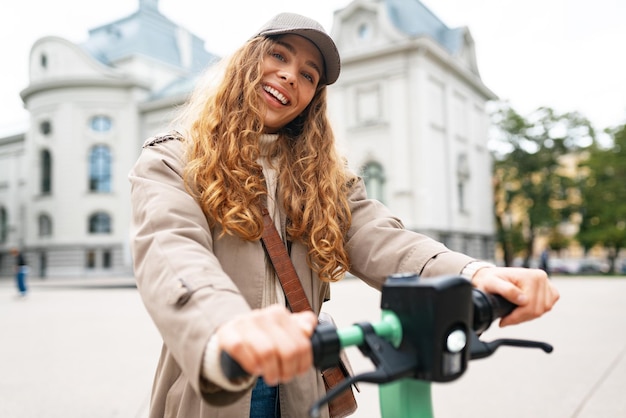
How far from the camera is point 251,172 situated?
1.58 metres

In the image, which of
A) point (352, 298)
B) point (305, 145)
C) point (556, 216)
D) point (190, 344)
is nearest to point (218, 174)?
point (305, 145)

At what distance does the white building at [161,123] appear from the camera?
78.2ft

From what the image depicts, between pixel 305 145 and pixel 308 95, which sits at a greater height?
pixel 308 95

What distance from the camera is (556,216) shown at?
28531 millimetres

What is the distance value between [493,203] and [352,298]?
21399 millimetres

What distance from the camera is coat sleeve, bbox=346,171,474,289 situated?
143 cm

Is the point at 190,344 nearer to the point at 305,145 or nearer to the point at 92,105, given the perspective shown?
the point at 305,145

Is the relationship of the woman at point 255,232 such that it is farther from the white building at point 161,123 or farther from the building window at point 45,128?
the building window at point 45,128

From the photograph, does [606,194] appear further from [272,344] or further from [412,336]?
[272,344]

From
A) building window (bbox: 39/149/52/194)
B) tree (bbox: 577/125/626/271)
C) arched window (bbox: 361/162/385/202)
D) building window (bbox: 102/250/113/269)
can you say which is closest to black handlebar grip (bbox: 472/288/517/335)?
arched window (bbox: 361/162/385/202)

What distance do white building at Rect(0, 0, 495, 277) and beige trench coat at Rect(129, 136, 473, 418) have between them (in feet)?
70.8

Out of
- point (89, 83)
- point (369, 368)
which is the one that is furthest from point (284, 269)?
point (89, 83)

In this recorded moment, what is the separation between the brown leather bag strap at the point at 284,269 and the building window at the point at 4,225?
40030 millimetres

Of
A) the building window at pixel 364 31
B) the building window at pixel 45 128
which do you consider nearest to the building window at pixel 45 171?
the building window at pixel 45 128
